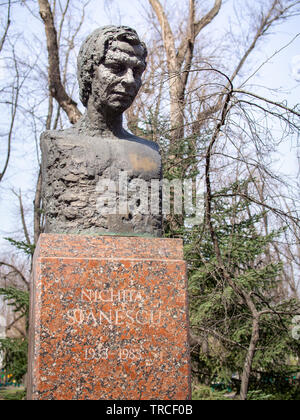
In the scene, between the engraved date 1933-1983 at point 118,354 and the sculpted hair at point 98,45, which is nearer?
the engraved date 1933-1983 at point 118,354

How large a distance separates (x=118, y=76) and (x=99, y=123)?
453mm

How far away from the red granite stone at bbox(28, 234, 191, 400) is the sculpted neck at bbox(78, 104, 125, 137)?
3.39 ft

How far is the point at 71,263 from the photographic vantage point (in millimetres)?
3586

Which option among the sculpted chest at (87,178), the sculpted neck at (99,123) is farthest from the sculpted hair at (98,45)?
the sculpted chest at (87,178)

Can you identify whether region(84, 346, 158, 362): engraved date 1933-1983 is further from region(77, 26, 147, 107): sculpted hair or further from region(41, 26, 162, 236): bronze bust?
region(77, 26, 147, 107): sculpted hair

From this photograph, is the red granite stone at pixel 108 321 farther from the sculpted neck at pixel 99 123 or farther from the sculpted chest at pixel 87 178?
the sculpted neck at pixel 99 123

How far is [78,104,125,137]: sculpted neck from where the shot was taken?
4324 mm

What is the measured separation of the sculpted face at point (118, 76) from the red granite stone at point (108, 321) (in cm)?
115

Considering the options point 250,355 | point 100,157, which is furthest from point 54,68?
point 100,157

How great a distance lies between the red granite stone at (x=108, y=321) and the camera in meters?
3.43

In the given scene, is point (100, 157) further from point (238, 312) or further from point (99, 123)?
point (238, 312)

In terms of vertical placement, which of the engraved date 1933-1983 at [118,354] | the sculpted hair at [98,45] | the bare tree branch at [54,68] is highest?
the bare tree branch at [54,68]

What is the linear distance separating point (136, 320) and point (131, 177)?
3.82ft

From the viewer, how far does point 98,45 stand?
409 centimetres
